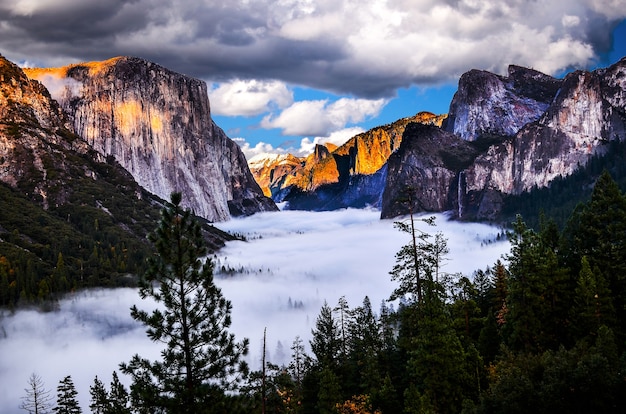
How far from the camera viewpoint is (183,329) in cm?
3056

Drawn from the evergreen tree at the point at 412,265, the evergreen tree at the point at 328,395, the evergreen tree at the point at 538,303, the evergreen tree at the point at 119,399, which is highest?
the evergreen tree at the point at 412,265

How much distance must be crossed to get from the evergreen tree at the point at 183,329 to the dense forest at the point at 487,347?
0.39 ft

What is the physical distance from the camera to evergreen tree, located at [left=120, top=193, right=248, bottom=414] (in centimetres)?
2925

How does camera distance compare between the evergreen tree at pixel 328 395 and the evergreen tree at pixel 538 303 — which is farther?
the evergreen tree at pixel 328 395

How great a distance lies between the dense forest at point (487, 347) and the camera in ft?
110

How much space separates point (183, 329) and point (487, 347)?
4185cm

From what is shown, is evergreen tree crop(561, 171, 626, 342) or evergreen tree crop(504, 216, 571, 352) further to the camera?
evergreen tree crop(561, 171, 626, 342)

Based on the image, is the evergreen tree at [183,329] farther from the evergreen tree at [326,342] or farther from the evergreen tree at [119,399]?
the evergreen tree at [326,342]

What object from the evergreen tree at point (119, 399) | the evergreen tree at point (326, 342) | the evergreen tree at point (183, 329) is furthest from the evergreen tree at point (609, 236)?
the evergreen tree at point (119, 399)

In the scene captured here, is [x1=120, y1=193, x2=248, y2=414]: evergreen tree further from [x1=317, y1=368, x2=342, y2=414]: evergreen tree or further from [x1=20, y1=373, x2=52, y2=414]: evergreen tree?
[x1=20, y1=373, x2=52, y2=414]: evergreen tree

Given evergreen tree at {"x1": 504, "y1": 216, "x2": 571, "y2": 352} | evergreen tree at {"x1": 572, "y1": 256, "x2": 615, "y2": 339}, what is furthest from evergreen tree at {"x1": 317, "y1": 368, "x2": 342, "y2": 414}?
evergreen tree at {"x1": 572, "y1": 256, "x2": 615, "y2": 339}

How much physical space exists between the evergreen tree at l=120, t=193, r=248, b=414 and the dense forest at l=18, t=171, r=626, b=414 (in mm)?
120

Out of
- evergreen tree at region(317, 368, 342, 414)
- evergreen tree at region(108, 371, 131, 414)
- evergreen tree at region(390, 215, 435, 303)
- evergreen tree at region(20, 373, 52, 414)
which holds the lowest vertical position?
evergreen tree at region(20, 373, 52, 414)

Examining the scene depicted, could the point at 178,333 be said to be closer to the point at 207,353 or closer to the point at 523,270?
the point at 207,353
